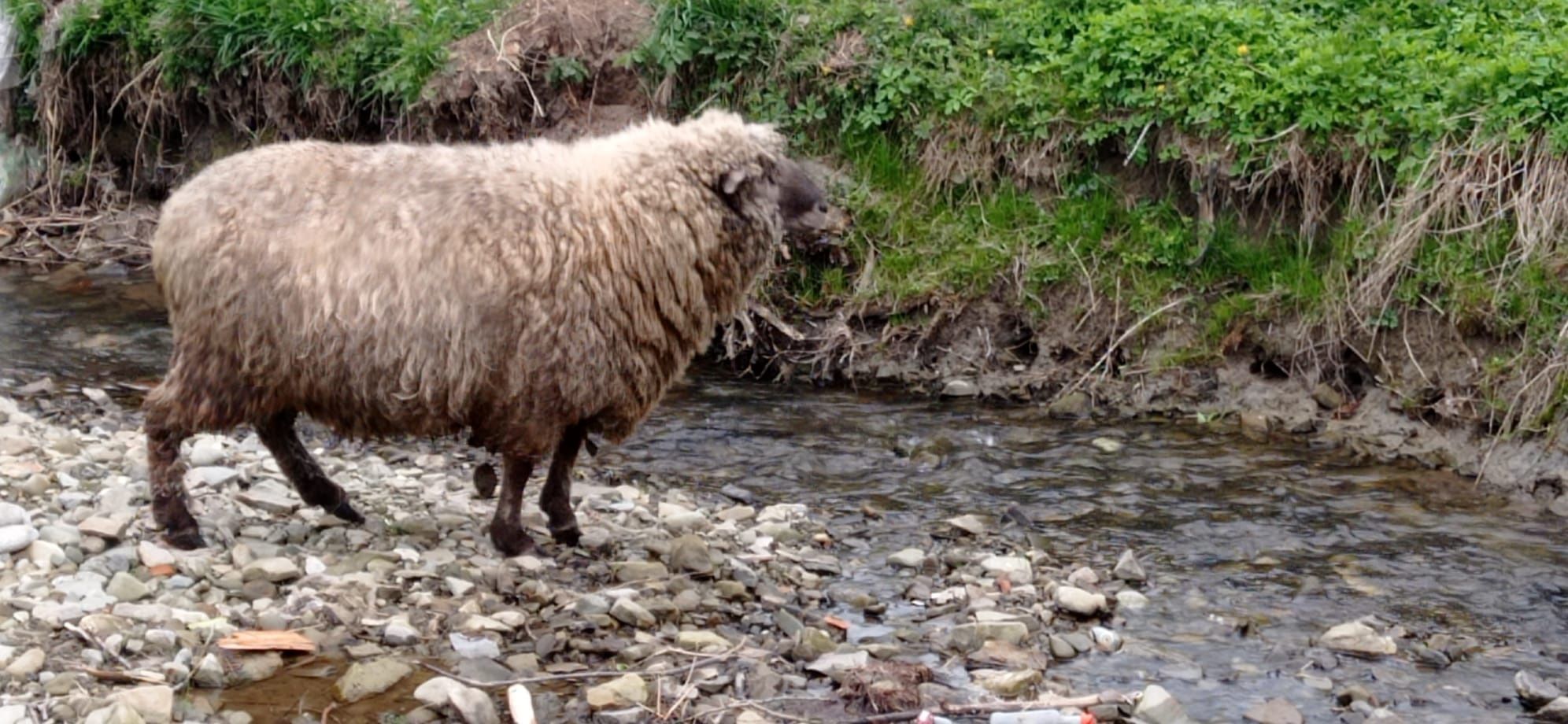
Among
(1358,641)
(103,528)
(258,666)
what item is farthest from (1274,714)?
(103,528)

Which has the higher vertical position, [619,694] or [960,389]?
[960,389]

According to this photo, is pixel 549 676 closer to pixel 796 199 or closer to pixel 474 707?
pixel 474 707

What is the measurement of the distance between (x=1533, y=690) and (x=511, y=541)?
354 cm

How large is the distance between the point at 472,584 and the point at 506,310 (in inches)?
39.3

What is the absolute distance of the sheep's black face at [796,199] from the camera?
6.46 metres

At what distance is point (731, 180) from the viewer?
6.25m

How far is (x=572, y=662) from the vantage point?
554cm

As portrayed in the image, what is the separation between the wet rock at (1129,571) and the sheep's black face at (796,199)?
1.75 m

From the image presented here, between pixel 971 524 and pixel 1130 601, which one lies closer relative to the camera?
pixel 1130 601

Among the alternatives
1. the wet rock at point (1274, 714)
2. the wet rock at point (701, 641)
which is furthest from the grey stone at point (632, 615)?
the wet rock at point (1274, 714)

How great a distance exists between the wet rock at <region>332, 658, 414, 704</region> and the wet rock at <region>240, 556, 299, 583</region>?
759 millimetres

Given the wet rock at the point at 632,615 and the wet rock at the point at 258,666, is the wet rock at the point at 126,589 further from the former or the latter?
the wet rock at the point at 632,615

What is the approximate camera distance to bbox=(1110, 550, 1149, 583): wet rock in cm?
656

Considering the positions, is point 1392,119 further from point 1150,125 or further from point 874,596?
point 874,596
